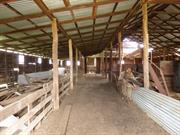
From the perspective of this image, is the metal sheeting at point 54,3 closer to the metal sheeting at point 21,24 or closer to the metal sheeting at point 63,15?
the metal sheeting at point 63,15

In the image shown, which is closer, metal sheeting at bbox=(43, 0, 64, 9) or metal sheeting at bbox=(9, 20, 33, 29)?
metal sheeting at bbox=(43, 0, 64, 9)

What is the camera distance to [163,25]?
16.0m

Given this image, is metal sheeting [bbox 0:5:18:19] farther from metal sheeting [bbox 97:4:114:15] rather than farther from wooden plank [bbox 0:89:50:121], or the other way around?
metal sheeting [bbox 97:4:114:15]

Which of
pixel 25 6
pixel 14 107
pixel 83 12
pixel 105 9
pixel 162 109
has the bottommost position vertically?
pixel 162 109

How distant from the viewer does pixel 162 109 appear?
17.1 feet

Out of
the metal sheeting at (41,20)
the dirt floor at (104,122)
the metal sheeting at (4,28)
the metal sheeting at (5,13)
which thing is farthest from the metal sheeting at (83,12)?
the dirt floor at (104,122)

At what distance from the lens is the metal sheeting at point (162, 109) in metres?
4.41

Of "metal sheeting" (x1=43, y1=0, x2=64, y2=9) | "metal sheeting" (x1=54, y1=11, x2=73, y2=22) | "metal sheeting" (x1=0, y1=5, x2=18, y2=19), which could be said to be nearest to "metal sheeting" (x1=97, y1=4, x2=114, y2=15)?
"metal sheeting" (x1=54, y1=11, x2=73, y2=22)

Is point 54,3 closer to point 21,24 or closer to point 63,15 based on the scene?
point 63,15

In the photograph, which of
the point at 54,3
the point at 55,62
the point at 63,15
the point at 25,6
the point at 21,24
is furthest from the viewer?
the point at 21,24

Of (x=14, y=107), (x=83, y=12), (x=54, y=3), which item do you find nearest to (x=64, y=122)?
(x=14, y=107)

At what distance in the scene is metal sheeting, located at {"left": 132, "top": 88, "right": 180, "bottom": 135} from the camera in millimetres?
4414

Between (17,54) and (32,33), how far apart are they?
6.17 m

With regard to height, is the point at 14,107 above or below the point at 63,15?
below
